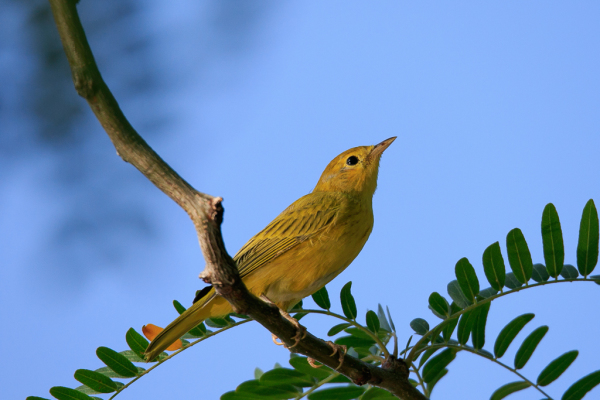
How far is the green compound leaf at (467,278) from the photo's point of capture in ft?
9.36

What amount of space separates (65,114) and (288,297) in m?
2.20

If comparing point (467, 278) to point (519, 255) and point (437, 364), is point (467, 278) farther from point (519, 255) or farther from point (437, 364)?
point (437, 364)

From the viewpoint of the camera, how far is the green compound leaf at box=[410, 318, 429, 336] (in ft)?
9.94

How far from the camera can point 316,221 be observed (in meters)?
3.80

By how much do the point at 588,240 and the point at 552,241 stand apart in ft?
0.53

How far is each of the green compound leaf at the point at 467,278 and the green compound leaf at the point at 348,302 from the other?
2.06 feet

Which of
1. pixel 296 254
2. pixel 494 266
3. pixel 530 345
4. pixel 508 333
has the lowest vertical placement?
pixel 530 345

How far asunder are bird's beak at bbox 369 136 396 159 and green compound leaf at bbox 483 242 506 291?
1.92 metres

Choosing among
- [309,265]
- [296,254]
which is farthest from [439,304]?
[296,254]

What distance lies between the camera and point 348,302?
320 centimetres

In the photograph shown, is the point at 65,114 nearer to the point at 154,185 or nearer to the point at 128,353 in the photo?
the point at 154,185

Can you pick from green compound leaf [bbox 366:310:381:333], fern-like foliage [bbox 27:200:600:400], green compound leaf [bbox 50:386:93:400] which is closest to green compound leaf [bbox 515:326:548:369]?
fern-like foliage [bbox 27:200:600:400]

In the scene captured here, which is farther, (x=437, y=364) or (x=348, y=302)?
(x=348, y=302)

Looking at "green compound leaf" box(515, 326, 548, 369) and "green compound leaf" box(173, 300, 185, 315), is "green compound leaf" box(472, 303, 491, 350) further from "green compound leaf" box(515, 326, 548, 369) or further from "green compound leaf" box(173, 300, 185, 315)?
"green compound leaf" box(173, 300, 185, 315)
